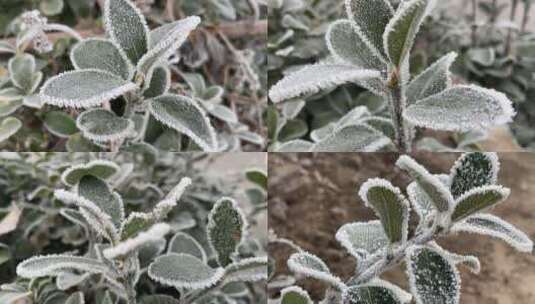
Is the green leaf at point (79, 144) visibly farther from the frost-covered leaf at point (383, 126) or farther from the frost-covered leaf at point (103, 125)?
the frost-covered leaf at point (383, 126)

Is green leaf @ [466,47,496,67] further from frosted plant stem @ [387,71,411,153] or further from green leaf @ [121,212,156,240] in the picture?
green leaf @ [121,212,156,240]

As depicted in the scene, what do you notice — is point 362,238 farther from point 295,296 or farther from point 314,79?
point 314,79

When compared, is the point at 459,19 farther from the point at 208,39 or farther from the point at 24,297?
the point at 24,297

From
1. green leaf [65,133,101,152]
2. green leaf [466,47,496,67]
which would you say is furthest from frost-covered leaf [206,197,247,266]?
green leaf [466,47,496,67]

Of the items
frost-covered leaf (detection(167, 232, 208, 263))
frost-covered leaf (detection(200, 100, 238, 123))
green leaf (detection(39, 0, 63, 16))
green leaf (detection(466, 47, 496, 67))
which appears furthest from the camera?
green leaf (detection(466, 47, 496, 67))

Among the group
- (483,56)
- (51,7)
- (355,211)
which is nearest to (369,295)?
(355,211)

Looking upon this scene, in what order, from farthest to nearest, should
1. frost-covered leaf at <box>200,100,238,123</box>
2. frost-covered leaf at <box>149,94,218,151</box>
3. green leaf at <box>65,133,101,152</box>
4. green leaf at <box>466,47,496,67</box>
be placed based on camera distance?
green leaf at <box>466,47,496,67</box> < frost-covered leaf at <box>200,100,238,123</box> < green leaf at <box>65,133,101,152</box> < frost-covered leaf at <box>149,94,218,151</box>
